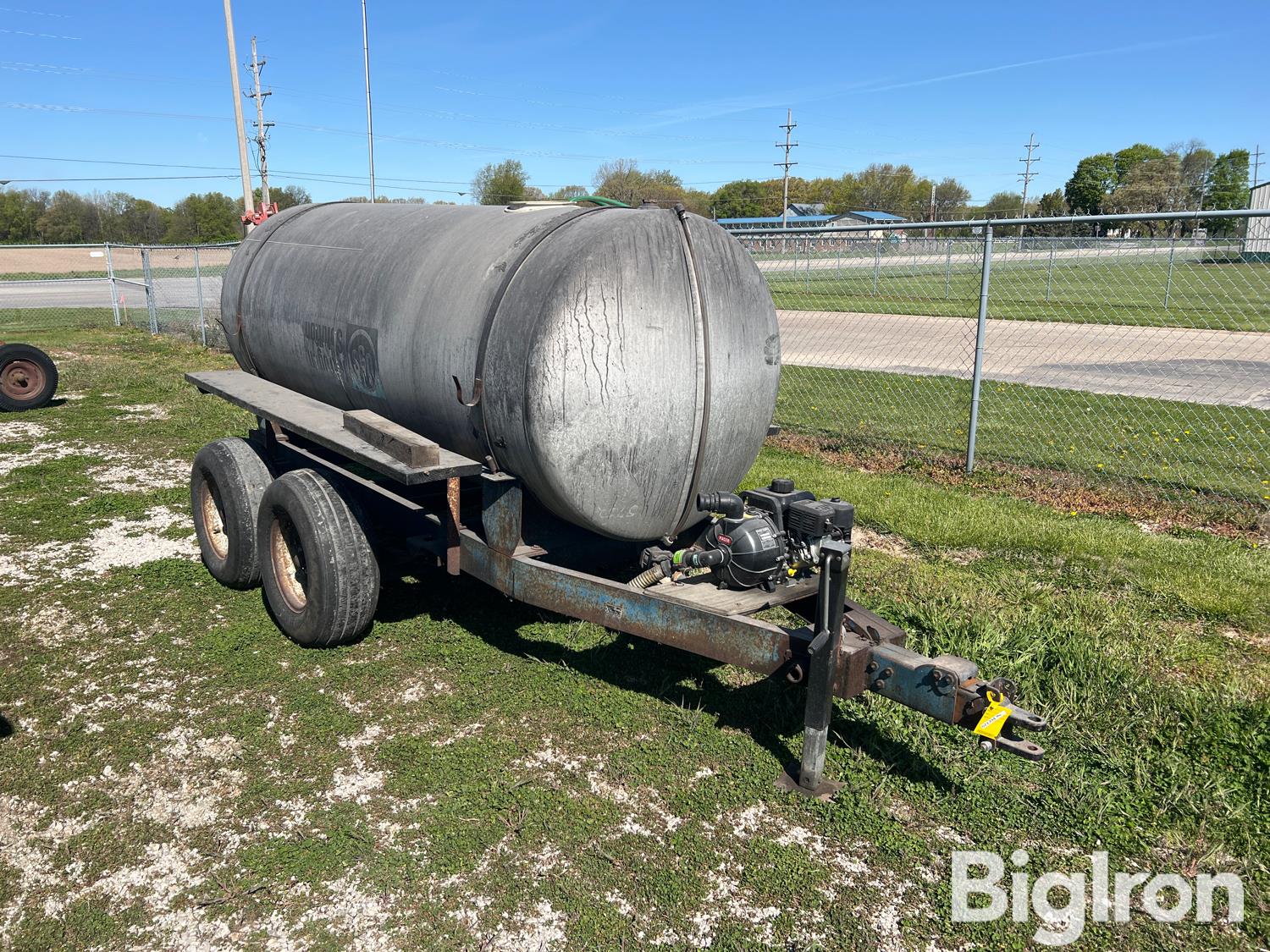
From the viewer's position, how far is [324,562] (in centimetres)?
434

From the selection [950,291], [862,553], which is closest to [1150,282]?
[950,291]

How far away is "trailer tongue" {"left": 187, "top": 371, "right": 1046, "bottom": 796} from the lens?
3.20m

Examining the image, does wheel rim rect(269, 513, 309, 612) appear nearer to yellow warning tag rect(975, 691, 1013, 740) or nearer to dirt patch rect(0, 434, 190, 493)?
yellow warning tag rect(975, 691, 1013, 740)

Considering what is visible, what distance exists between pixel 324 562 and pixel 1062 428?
25.3 feet

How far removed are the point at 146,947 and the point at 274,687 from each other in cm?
164

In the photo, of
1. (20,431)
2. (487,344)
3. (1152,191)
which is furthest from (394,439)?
(1152,191)

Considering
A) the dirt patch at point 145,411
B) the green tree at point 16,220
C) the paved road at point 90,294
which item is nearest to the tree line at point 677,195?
the green tree at point 16,220

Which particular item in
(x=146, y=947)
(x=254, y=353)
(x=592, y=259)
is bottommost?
(x=146, y=947)

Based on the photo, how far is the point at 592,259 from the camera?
11.5 ft

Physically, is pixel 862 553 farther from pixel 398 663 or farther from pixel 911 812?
pixel 398 663

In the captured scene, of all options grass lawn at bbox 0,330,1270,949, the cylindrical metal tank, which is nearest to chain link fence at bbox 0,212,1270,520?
grass lawn at bbox 0,330,1270,949

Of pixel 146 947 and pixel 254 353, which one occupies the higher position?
pixel 254 353

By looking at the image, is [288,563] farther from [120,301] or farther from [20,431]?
[120,301]

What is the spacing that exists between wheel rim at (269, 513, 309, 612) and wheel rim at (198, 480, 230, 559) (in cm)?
109
